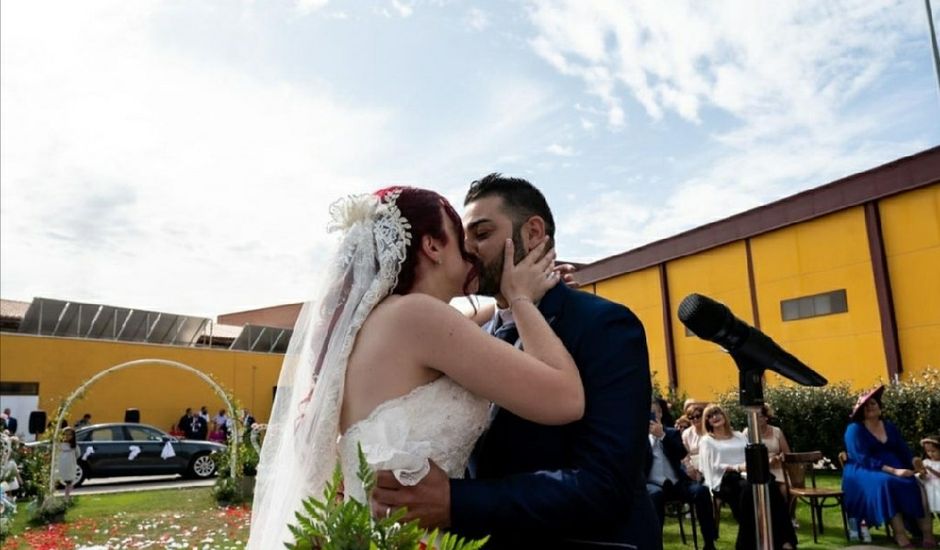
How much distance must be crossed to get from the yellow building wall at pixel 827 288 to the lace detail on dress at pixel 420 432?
18.7m

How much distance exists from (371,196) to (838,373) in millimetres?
19966

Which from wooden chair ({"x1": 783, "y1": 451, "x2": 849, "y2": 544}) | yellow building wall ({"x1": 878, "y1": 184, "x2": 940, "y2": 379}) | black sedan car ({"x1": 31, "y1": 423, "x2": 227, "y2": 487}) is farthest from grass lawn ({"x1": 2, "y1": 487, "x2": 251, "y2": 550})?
yellow building wall ({"x1": 878, "y1": 184, "x2": 940, "y2": 379})

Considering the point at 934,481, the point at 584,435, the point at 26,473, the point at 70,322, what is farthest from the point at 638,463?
the point at 70,322

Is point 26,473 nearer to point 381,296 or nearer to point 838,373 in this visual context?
point 381,296

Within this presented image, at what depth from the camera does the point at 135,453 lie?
687 inches

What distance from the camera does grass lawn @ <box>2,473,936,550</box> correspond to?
8.60 m

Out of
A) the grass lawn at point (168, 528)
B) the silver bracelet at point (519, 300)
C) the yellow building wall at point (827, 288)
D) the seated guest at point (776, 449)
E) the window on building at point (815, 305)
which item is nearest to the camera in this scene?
the silver bracelet at point (519, 300)

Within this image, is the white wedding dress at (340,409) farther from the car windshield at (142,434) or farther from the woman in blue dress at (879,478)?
the car windshield at (142,434)

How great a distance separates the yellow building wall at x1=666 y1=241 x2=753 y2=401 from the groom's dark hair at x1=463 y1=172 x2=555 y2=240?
20.4 metres

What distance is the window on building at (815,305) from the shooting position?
19.5 m

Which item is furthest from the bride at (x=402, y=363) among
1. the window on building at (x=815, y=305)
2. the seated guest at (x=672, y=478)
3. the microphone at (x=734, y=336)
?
the window on building at (x=815, y=305)

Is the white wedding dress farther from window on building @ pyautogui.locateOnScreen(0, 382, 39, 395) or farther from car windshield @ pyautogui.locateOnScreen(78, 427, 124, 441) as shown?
window on building @ pyautogui.locateOnScreen(0, 382, 39, 395)

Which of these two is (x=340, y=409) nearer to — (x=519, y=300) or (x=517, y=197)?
(x=519, y=300)

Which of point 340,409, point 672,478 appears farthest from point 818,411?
point 340,409
